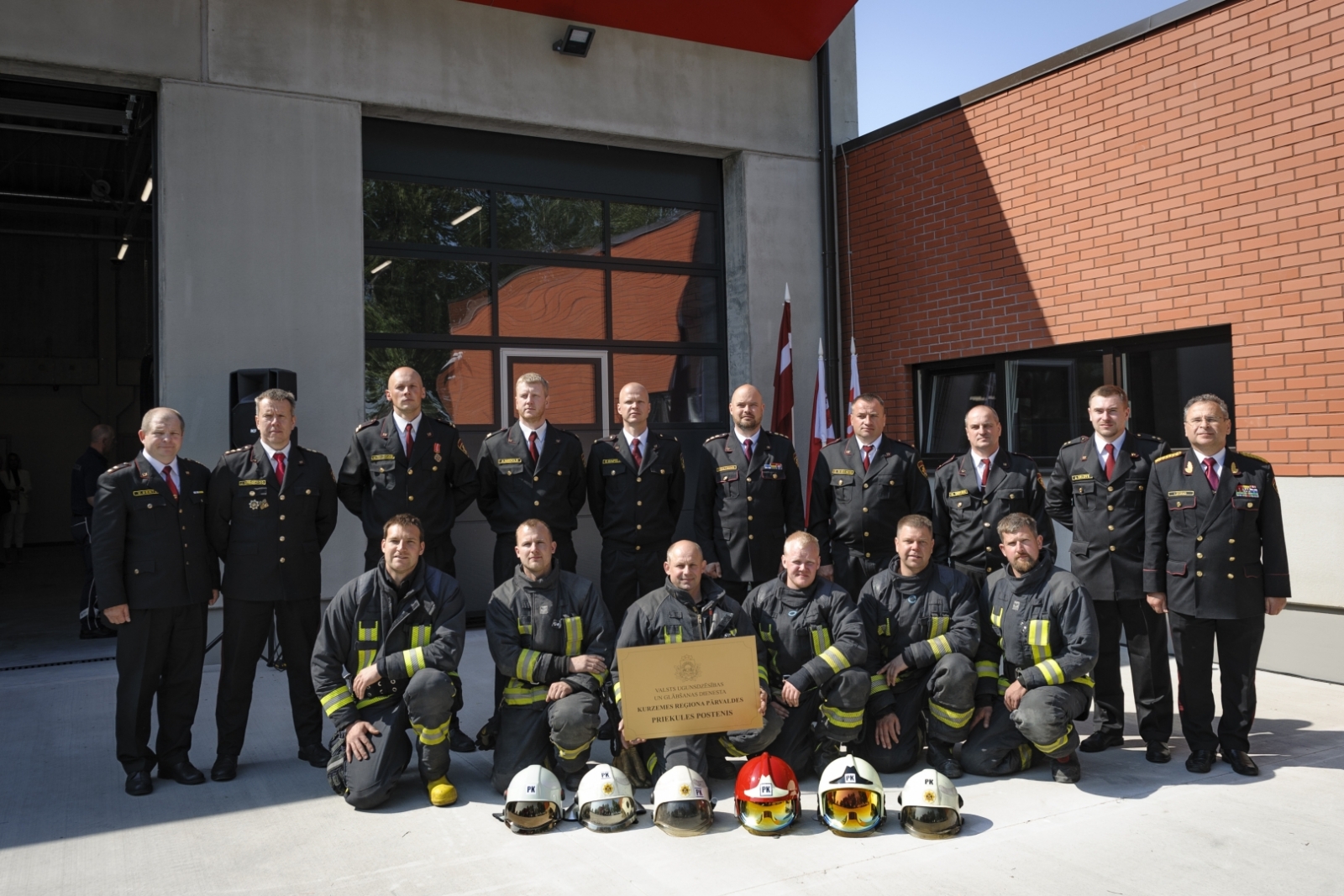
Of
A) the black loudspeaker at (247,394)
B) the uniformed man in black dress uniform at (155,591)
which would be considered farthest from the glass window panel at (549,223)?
the uniformed man in black dress uniform at (155,591)

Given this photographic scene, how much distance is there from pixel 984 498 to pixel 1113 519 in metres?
0.67

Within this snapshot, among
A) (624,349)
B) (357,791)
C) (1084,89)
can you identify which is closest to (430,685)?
(357,791)

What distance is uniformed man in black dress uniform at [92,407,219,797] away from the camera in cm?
485

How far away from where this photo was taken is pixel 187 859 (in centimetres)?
397

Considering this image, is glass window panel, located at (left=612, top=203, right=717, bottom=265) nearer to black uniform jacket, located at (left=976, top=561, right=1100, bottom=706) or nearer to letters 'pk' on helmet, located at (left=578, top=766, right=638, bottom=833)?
black uniform jacket, located at (left=976, top=561, right=1100, bottom=706)

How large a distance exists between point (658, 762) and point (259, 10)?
21.8 ft

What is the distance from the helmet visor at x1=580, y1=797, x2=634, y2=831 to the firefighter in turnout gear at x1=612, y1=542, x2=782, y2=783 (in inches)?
20.8

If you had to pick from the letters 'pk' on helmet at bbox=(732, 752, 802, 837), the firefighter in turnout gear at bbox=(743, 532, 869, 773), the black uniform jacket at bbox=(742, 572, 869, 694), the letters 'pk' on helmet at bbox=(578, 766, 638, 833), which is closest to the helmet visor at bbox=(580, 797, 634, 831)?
the letters 'pk' on helmet at bbox=(578, 766, 638, 833)

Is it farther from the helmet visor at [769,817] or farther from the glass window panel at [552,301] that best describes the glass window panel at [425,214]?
the helmet visor at [769,817]

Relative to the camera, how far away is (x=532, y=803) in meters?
4.22

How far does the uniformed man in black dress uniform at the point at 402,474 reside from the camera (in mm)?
5887

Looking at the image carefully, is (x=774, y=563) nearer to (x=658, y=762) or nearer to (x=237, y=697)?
(x=658, y=762)

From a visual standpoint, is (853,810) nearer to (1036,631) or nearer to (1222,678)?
(1036,631)

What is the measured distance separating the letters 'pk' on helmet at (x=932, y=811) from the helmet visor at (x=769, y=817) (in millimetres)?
487
